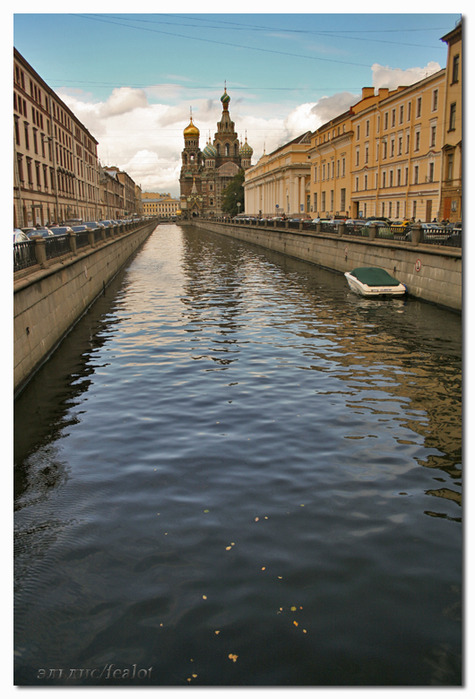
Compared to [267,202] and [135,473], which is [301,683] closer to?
[135,473]

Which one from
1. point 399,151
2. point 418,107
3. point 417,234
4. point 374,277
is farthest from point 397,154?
point 374,277

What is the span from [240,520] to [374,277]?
67.3ft

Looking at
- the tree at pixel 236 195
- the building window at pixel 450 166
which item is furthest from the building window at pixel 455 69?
the tree at pixel 236 195

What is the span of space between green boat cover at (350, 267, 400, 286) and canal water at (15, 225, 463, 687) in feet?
32.2

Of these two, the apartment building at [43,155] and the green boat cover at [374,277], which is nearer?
the green boat cover at [374,277]

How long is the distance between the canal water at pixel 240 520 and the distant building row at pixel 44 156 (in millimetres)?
35840

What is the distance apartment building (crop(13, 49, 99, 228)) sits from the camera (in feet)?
159

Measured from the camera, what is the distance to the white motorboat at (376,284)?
83.8ft

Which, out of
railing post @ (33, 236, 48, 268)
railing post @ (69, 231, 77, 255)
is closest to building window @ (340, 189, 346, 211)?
railing post @ (69, 231, 77, 255)

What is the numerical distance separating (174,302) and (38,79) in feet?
136

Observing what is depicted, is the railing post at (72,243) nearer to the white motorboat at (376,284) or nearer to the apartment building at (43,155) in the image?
the white motorboat at (376,284)

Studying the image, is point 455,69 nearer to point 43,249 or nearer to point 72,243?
point 72,243

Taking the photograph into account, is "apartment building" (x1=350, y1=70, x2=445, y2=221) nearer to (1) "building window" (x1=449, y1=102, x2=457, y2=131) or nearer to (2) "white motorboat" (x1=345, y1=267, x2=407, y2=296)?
(1) "building window" (x1=449, y1=102, x2=457, y2=131)

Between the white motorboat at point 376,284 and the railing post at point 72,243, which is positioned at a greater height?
the railing post at point 72,243
